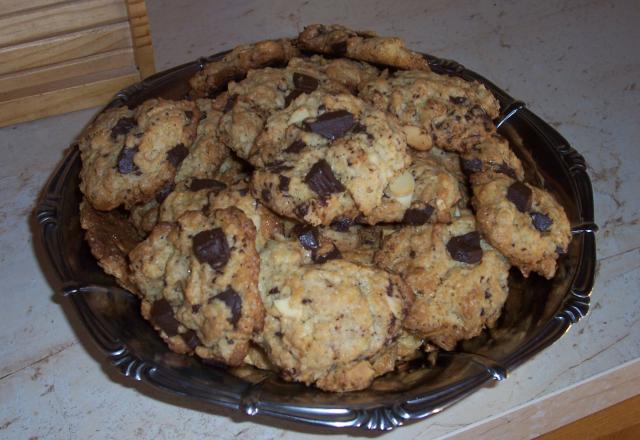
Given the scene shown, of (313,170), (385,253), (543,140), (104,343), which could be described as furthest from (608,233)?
(104,343)

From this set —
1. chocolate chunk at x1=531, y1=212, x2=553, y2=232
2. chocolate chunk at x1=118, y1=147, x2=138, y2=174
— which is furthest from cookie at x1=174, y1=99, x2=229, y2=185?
chocolate chunk at x1=531, y1=212, x2=553, y2=232

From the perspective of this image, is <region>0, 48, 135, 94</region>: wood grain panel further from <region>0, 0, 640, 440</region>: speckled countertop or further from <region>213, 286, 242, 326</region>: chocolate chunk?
<region>213, 286, 242, 326</region>: chocolate chunk

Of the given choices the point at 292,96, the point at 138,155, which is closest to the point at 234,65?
the point at 292,96

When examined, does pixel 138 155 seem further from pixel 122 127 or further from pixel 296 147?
pixel 296 147

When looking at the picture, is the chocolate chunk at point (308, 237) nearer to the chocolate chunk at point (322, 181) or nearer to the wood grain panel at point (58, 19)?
the chocolate chunk at point (322, 181)

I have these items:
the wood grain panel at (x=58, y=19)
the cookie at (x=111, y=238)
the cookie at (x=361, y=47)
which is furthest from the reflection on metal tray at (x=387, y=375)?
the wood grain panel at (x=58, y=19)
